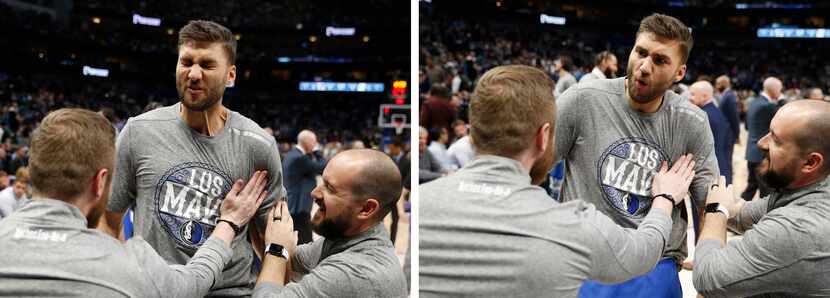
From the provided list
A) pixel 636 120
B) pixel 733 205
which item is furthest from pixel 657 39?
pixel 733 205

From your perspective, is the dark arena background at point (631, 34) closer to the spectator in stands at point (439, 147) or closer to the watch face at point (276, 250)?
the spectator in stands at point (439, 147)

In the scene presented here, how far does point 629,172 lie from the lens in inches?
105

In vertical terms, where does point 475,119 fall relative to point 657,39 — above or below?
below

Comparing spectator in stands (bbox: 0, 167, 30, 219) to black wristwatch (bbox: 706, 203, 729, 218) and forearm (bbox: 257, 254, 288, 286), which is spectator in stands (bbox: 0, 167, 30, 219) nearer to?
forearm (bbox: 257, 254, 288, 286)

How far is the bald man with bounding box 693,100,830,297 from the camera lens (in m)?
2.27

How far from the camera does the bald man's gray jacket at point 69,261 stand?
1840mm

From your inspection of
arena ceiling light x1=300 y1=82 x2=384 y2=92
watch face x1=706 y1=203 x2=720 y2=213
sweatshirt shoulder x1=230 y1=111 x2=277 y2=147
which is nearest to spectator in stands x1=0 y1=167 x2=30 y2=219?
sweatshirt shoulder x1=230 y1=111 x2=277 y2=147

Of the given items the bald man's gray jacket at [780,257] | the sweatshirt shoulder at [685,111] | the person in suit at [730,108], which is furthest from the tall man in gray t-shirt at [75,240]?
the person in suit at [730,108]

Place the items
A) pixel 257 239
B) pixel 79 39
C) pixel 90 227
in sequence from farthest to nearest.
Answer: pixel 79 39
pixel 257 239
pixel 90 227

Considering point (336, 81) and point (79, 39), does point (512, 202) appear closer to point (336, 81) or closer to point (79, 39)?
point (79, 39)

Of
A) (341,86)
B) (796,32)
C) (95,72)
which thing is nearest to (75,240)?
(95,72)

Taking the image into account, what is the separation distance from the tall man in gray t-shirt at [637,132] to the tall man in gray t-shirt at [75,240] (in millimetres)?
1379

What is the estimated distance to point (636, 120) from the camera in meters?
2.70

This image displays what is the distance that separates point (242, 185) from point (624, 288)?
4.78 feet
